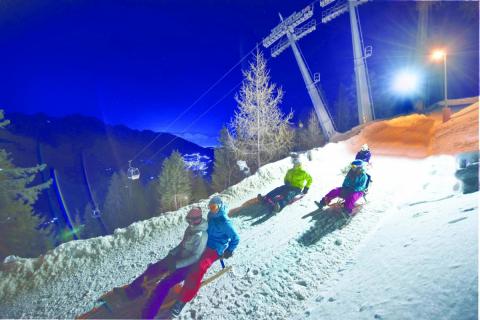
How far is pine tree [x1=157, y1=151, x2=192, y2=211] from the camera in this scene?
25.7 meters

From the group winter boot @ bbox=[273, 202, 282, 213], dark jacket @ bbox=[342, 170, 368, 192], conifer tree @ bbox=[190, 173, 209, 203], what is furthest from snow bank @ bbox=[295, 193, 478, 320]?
conifer tree @ bbox=[190, 173, 209, 203]

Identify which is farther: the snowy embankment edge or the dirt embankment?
the dirt embankment

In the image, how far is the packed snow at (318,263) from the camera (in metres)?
2.89

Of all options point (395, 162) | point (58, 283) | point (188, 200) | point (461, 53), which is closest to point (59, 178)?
point (188, 200)

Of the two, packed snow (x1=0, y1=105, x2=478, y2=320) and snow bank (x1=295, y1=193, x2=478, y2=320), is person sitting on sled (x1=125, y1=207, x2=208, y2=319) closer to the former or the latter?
packed snow (x1=0, y1=105, x2=478, y2=320)

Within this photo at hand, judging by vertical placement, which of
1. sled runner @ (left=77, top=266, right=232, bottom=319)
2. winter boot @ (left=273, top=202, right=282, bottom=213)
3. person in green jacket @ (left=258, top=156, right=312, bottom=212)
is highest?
person in green jacket @ (left=258, top=156, right=312, bottom=212)

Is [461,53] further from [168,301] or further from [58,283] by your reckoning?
[58,283]

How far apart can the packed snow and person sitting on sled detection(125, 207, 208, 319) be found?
640 mm

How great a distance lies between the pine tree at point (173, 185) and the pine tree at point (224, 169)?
3633 millimetres

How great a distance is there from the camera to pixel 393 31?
28750mm

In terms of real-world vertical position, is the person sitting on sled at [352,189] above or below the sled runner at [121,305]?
above

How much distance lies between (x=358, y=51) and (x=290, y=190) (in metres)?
18.8

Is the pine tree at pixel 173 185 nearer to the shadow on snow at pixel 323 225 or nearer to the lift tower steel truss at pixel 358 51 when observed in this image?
the lift tower steel truss at pixel 358 51

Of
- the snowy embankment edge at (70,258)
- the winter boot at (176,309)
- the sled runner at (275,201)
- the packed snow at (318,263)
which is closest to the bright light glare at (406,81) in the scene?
the packed snow at (318,263)
